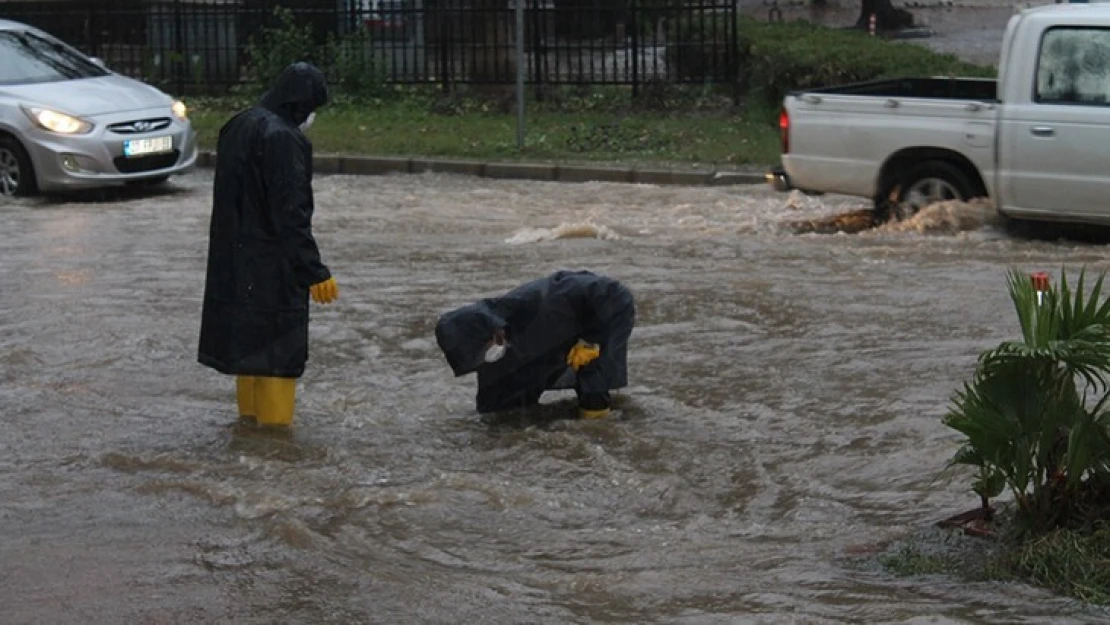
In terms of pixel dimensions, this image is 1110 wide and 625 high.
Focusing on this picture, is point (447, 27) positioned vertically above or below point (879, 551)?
above

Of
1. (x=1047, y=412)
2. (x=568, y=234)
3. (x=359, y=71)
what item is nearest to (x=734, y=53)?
(x=359, y=71)

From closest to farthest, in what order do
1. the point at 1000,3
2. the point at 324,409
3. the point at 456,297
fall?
1. the point at 324,409
2. the point at 456,297
3. the point at 1000,3

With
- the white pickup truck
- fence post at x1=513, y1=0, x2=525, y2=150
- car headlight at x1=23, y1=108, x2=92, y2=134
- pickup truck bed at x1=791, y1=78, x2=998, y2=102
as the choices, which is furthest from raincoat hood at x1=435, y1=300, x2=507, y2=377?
fence post at x1=513, y1=0, x2=525, y2=150

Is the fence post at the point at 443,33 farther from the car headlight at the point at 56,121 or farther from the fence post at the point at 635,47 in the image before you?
the car headlight at the point at 56,121

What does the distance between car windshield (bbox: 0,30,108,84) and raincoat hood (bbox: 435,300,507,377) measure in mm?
10502

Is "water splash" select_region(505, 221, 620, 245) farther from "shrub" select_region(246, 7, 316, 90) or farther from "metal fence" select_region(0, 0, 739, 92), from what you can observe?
"shrub" select_region(246, 7, 316, 90)

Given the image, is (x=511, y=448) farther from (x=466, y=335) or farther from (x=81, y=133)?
(x=81, y=133)

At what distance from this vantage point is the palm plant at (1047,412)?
19.6ft

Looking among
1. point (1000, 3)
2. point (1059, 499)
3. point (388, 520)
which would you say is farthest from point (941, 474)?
point (1000, 3)

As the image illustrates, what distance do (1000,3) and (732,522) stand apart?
33122 mm

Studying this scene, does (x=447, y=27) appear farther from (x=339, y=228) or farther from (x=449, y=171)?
(x=339, y=228)

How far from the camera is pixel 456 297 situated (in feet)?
38.9

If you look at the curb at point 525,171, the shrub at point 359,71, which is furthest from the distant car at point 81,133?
the shrub at point 359,71

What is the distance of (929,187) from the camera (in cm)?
1371
